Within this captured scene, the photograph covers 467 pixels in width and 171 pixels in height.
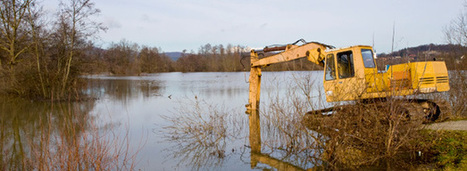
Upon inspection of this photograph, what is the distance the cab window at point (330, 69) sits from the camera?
9594 millimetres

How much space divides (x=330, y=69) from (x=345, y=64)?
17.2 inches

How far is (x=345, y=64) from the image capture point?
9469mm

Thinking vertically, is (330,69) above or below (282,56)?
below

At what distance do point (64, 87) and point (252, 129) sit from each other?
511 inches

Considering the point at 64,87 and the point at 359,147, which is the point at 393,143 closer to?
the point at 359,147

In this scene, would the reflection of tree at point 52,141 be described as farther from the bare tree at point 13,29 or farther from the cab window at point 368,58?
the cab window at point 368,58

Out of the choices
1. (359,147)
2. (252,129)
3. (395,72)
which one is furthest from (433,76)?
(252,129)

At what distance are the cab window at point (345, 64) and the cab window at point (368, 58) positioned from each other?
0.32 metres

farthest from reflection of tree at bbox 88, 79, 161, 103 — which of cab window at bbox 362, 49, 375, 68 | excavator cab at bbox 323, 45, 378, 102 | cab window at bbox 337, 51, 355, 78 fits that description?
cab window at bbox 362, 49, 375, 68

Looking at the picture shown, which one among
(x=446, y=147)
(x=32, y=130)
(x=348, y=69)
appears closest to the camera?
(x=446, y=147)

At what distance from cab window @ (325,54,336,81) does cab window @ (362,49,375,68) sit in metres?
0.84

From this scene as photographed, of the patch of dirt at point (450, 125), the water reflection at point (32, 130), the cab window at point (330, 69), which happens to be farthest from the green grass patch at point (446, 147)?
the water reflection at point (32, 130)

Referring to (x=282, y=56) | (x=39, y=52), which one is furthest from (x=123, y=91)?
(x=282, y=56)

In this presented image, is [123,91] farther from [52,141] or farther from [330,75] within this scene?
[330,75]
